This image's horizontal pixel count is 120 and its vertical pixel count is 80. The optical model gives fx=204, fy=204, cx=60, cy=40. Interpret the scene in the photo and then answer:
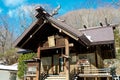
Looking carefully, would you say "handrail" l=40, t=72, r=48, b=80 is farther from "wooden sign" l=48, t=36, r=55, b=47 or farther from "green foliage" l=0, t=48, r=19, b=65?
"green foliage" l=0, t=48, r=19, b=65

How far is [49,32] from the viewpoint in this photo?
663 inches

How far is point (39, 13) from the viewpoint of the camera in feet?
50.7

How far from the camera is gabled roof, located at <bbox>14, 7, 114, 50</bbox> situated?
15141mm

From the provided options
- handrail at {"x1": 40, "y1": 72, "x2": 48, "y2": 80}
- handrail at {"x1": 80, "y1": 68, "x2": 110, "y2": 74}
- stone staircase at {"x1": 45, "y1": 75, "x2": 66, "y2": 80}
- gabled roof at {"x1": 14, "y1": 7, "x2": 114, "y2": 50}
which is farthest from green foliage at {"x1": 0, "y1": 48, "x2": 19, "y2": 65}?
handrail at {"x1": 80, "y1": 68, "x2": 110, "y2": 74}

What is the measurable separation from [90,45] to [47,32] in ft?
12.1

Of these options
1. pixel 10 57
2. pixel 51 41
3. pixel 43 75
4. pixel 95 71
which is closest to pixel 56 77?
pixel 43 75

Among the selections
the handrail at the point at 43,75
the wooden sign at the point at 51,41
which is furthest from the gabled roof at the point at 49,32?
the handrail at the point at 43,75

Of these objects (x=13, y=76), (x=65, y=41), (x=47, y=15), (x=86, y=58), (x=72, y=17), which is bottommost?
(x=13, y=76)

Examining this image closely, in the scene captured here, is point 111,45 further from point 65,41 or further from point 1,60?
Result: point 1,60

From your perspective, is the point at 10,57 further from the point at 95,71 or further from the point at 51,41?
the point at 95,71

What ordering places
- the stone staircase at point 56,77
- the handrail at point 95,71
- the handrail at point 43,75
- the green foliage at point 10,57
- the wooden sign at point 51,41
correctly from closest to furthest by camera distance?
the handrail at point 95,71
the stone staircase at point 56,77
the wooden sign at point 51,41
the handrail at point 43,75
the green foliage at point 10,57

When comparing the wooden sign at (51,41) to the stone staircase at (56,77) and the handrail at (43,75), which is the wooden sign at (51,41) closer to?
the stone staircase at (56,77)

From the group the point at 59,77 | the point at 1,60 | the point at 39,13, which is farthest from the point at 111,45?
the point at 1,60

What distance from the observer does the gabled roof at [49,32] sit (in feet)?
49.7
